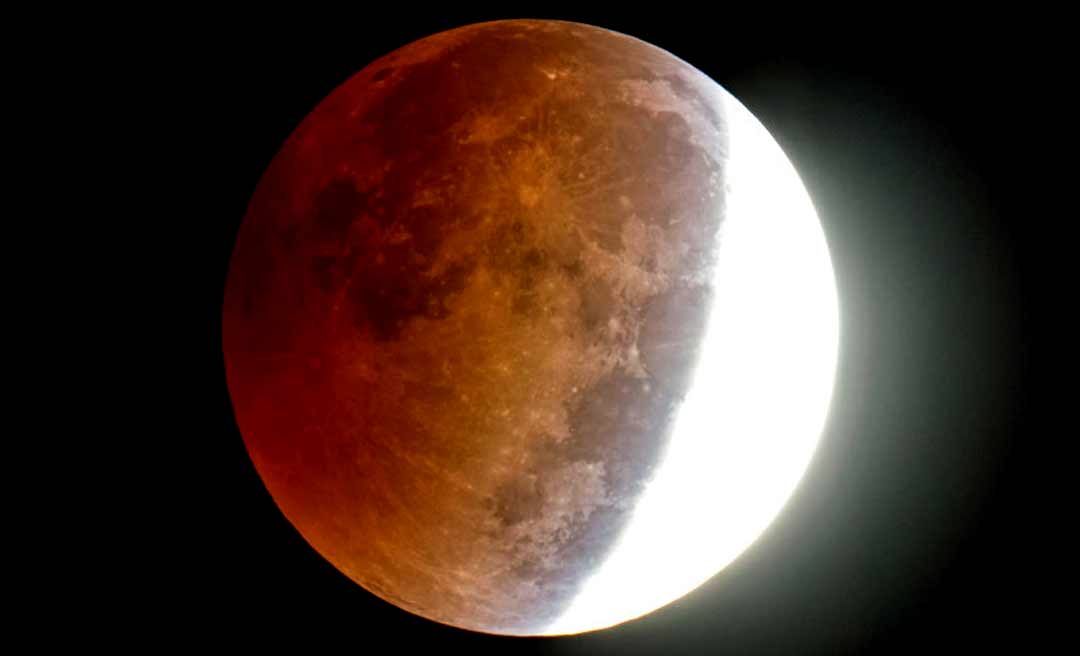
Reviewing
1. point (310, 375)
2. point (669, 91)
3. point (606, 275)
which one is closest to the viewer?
point (606, 275)

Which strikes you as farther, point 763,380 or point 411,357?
point 763,380

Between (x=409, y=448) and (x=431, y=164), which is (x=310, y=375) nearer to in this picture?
(x=409, y=448)

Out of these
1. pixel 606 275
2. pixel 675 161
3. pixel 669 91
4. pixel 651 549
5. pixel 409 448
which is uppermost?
pixel 669 91

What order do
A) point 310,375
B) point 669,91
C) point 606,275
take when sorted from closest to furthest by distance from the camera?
point 606,275 → point 310,375 → point 669,91

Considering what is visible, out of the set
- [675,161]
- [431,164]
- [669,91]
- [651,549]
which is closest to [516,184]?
[431,164]
